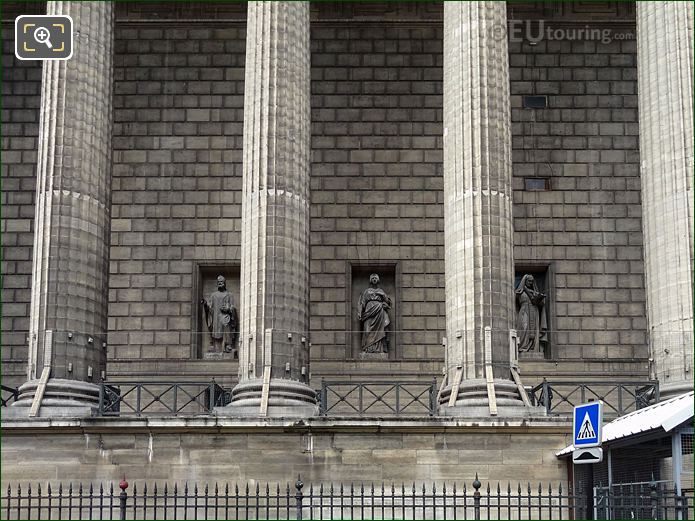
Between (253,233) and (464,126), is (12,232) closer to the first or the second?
(253,233)

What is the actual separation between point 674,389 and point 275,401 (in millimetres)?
8984

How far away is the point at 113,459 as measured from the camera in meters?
26.9

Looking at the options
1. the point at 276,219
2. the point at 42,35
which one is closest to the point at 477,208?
the point at 276,219

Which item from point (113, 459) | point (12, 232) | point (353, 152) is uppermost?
point (353, 152)

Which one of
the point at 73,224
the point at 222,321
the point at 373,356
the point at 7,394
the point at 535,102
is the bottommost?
the point at 7,394

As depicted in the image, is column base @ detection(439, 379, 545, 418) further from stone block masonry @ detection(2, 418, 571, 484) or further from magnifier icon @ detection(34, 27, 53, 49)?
magnifier icon @ detection(34, 27, 53, 49)

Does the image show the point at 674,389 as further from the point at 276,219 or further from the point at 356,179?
the point at 356,179

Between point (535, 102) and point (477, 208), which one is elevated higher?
point (535, 102)

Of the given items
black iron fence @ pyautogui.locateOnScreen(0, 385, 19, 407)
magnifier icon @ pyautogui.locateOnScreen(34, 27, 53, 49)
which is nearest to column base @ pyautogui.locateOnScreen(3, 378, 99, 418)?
black iron fence @ pyautogui.locateOnScreen(0, 385, 19, 407)

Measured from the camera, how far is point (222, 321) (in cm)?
3594

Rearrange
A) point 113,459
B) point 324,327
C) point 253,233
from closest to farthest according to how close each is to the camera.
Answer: point 113,459 → point 253,233 → point 324,327

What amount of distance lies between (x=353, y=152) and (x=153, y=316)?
7819 millimetres

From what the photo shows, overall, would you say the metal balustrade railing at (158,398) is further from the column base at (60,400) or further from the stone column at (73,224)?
the stone column at (73,224)

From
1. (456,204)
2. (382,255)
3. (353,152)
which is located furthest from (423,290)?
(456,204)
